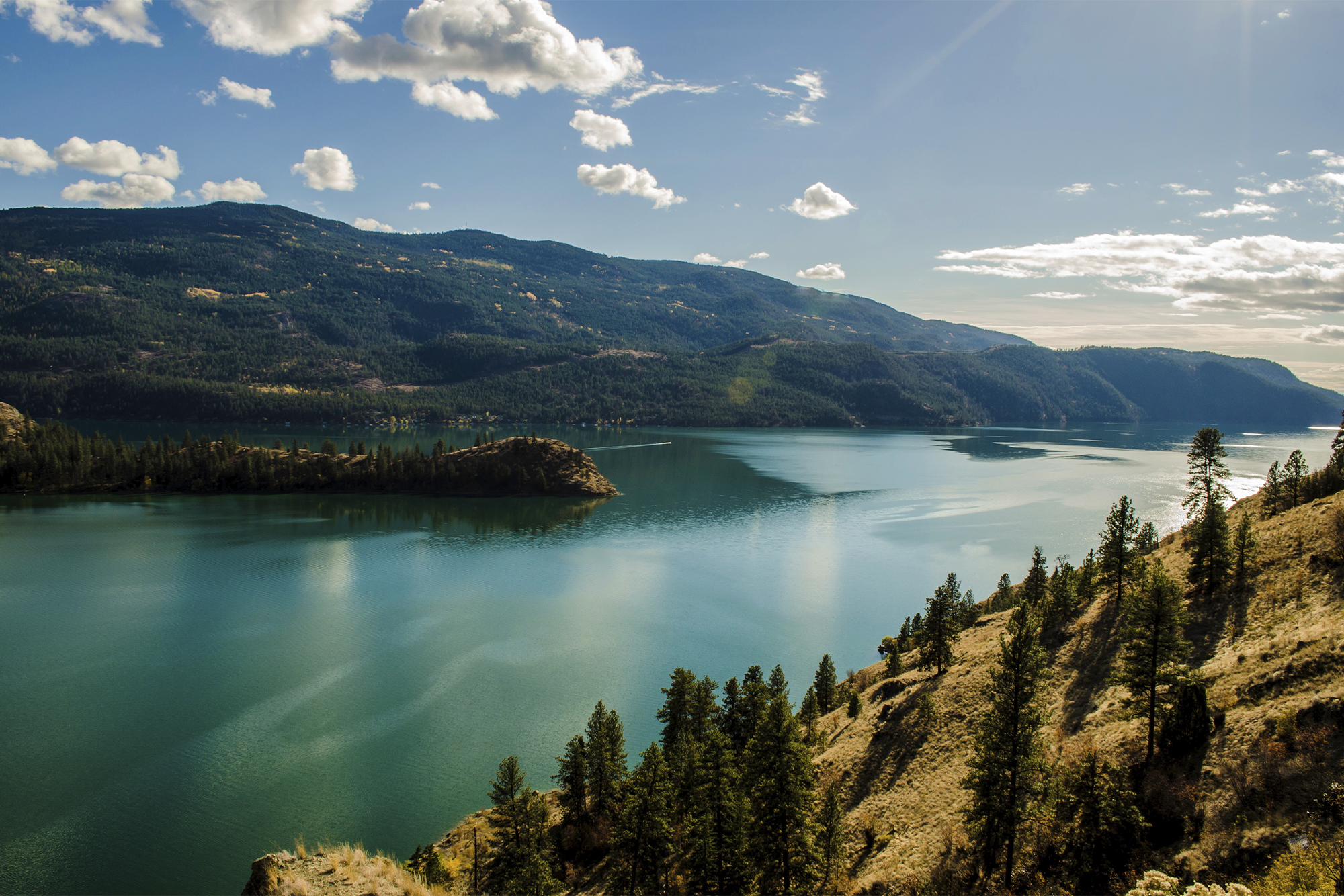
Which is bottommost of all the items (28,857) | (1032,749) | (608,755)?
(28,857)

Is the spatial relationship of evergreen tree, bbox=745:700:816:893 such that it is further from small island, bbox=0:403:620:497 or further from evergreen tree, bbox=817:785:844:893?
small island, bbox=0:403:620:497

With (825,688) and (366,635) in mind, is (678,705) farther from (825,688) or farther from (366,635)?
(366,635)

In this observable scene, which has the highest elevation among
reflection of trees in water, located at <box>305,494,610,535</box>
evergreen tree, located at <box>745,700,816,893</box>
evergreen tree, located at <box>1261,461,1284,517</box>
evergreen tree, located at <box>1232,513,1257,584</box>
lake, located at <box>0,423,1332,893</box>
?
evergreen tree, located at <box>1261,461,1284,517</box>

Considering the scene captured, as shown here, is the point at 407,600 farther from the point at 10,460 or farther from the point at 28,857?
the point at 10,460

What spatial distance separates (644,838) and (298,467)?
128683mm

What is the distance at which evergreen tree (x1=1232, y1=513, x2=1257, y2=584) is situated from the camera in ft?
107

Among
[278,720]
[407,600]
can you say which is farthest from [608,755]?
[407,600]

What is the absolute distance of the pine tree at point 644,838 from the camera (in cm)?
2584

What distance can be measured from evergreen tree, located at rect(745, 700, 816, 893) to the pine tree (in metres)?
3.55

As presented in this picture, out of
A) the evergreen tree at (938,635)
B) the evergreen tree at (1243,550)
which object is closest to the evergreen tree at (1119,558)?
the evergreen tree at (1243,550)

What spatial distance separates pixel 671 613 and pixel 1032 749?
46.6 meters

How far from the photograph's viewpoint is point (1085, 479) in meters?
163

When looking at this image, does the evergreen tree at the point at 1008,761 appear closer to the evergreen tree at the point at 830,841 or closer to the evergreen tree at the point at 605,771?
the evergreen tree at the point at 830,841

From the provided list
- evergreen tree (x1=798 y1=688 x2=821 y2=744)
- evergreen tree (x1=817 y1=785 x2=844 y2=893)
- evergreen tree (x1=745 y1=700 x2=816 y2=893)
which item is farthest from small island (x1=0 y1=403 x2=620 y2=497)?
evergreen tree (x1=745 y1=700 x2=816 y2=893)
